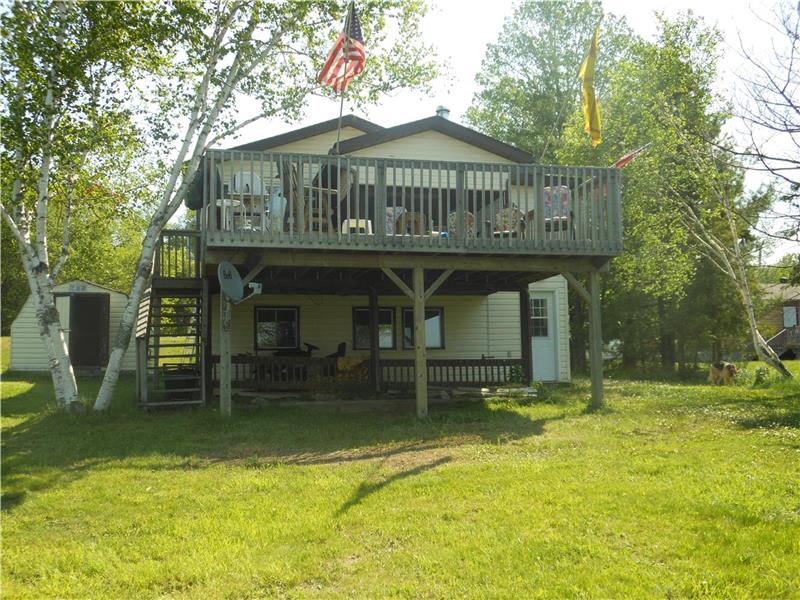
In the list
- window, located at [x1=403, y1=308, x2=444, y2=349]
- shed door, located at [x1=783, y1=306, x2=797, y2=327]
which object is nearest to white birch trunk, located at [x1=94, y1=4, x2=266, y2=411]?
window, located at [x1=403, y1=308, x2=444, y2=349]

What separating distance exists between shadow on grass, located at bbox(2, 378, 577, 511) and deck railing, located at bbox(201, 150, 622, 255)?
2.71m

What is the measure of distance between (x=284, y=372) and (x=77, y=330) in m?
8.80

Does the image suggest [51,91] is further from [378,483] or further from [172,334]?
[378,483]

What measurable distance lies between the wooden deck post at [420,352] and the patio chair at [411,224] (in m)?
0.67

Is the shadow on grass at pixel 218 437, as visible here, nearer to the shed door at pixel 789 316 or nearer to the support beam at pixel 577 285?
the support beam at pixel 577 285

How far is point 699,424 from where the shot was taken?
928 cm

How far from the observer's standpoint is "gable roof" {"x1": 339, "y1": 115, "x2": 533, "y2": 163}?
14.5m

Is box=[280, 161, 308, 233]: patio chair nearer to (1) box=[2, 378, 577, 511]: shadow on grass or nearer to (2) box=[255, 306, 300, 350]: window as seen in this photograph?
(1) box=[2, 378, 577, 511]: shadow on grass

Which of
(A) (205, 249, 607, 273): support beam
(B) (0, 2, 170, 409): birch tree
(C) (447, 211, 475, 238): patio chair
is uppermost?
(B) (0, 2, 170, 409): birch tree

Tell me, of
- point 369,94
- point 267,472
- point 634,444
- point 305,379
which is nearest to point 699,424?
point 634,444

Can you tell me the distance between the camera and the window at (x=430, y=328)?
16047mm

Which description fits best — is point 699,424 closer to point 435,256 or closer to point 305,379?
point 435,256

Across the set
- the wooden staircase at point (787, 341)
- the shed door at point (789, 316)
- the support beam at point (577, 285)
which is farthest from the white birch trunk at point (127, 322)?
the shed door at point (789, 316)

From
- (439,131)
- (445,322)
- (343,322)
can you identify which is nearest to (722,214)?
(445,322)
